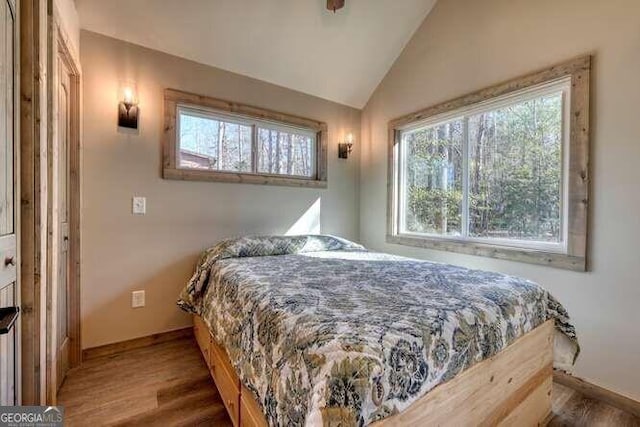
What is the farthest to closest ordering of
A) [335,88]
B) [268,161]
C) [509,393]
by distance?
[335,88] → [268,161] → [509,393]

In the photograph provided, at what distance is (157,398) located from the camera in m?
1.72

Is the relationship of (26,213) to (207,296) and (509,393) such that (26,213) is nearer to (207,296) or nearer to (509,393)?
(207,296)

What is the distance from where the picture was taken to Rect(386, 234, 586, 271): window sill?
75.8 inches

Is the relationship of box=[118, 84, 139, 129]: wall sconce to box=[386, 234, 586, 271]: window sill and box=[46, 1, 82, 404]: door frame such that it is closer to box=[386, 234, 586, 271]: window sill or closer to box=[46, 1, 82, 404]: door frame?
box=[46, 1, 82, 404]: door frame

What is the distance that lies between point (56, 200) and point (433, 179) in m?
2.86

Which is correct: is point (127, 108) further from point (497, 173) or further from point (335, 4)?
point (497, 173)

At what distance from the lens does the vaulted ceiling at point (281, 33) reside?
222 cm

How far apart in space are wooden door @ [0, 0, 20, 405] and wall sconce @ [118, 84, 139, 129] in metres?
1.27

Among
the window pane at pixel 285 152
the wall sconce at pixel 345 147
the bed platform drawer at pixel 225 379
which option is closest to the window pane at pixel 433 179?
the wall sconce at pixel 345 147

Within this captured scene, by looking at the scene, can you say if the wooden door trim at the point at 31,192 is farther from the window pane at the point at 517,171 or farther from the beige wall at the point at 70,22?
the window pane at the point at 517,171

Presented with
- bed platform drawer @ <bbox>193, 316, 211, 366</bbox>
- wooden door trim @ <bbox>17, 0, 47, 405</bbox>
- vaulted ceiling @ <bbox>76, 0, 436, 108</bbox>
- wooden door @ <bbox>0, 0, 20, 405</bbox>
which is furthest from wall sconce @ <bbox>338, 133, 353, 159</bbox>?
wooden door @ <bbox>0, 0, 20, 405</bbox>

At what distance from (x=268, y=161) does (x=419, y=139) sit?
1592 mm

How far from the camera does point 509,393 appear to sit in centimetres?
129

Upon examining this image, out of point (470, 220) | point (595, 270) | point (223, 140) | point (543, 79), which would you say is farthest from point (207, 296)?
point (543, 79)
